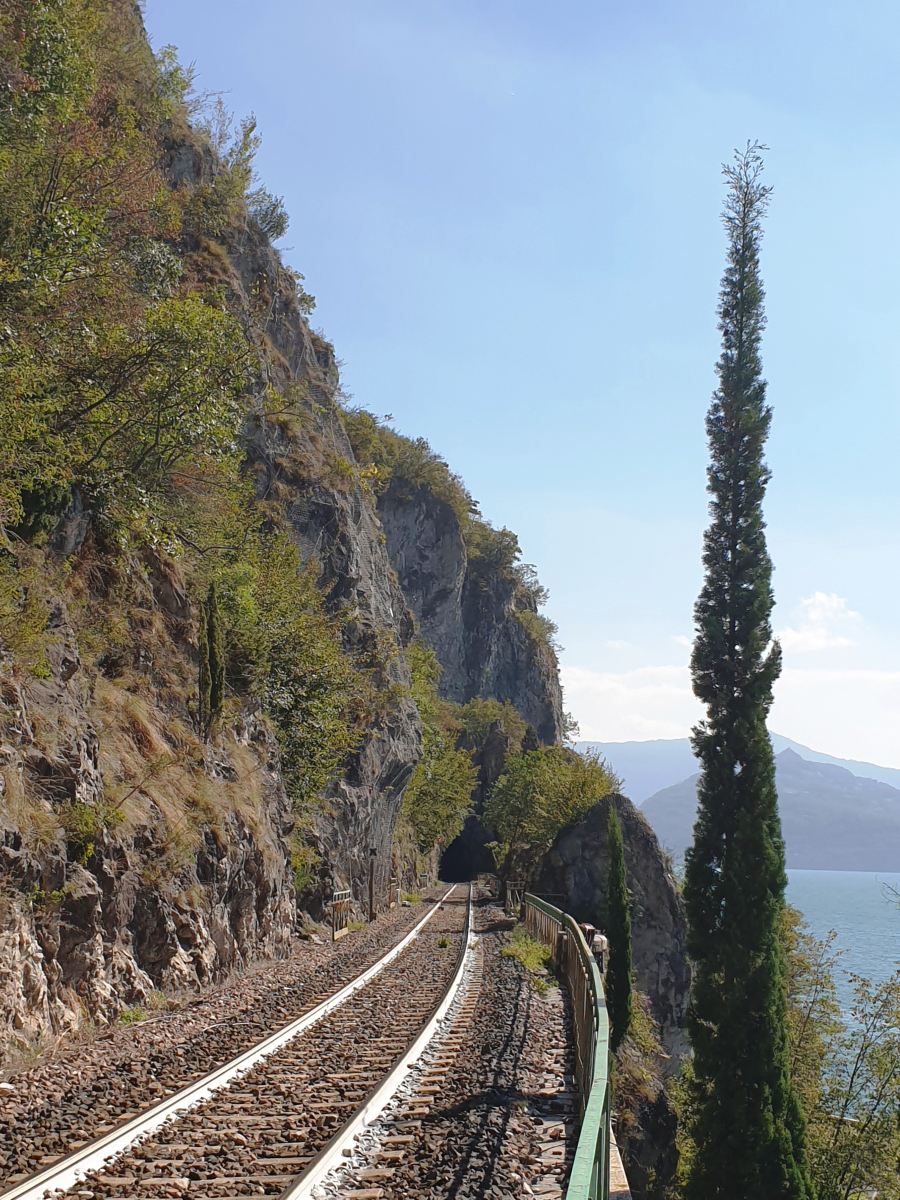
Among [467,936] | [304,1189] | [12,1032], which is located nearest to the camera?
A: [304,1189]

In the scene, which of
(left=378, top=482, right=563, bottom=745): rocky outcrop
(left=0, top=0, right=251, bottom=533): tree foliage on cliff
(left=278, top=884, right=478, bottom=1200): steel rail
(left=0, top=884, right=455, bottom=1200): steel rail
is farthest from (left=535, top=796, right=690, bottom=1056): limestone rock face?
(left=378, top=482, right=563, bottom=745): rocky outcrop

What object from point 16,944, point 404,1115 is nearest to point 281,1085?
point 404,1115

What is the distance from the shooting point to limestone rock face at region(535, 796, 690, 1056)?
116 ft

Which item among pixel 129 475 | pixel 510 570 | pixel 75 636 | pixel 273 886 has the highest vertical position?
pixel 510 570

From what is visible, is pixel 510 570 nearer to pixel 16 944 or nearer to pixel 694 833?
pixel 694 833

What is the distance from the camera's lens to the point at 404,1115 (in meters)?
6.76

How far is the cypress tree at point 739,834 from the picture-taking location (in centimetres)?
1577

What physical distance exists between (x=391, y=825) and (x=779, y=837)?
2263 centimetres

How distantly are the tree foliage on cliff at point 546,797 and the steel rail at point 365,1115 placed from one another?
29407mm

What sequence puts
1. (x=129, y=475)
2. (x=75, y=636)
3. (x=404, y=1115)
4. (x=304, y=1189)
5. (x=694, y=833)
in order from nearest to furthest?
(x=304, y=1189)
(x=404, y=1115)
(x=75, y=636)
(x=129, y=475)
(x=694, y=833)

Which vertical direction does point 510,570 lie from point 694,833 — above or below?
above

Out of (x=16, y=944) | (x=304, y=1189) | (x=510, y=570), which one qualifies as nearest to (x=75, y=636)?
(x=16, y=944)

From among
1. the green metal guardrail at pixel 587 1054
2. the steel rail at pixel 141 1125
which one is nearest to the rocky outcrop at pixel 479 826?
the green metal guardrail at pixel 587 1054

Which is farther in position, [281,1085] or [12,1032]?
[12,1032]
